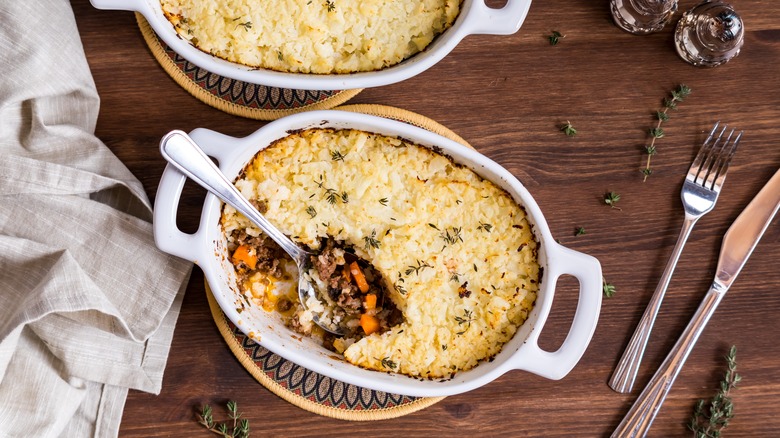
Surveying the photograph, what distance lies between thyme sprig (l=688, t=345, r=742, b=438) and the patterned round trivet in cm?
221

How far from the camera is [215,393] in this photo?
3039 millimetres

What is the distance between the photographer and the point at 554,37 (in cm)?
300

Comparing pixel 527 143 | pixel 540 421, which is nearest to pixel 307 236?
pixel 527 143

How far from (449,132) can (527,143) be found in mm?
383

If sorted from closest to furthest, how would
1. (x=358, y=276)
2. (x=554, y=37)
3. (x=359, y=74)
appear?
(x=359, y=74), (x=358, y=276), (x=554, y=37)

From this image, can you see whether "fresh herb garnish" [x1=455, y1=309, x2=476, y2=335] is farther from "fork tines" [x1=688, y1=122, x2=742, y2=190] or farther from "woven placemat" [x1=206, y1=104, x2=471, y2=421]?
"fork tines" [x1=688, y1=122, x2=742, y2=190]

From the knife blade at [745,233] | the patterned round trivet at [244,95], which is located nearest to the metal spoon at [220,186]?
the patterned round trivet at [244,95]

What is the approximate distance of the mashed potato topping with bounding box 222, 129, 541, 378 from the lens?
269cm

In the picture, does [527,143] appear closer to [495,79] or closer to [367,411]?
[495,79]

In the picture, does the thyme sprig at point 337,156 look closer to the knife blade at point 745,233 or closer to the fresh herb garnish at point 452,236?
the fresh herb garnish at point 452,236

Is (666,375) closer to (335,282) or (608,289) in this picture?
(608,289)

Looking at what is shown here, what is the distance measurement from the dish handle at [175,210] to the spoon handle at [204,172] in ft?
0.15

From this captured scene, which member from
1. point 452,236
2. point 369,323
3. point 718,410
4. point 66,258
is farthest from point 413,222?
point 718,410

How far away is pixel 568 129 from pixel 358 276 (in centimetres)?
118
